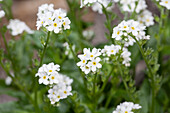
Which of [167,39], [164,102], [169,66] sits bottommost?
[164,102]

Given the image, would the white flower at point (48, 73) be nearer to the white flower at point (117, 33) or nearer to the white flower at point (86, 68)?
the white flower at point (86, 68)

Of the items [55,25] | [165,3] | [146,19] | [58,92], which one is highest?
[146,19]

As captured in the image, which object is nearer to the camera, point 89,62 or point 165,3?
point 89,62

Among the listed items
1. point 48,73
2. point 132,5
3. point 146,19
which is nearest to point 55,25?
point 48,73

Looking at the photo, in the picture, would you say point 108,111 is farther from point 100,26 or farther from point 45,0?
point 45,0

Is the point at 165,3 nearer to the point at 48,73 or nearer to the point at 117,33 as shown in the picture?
the point at 117,33

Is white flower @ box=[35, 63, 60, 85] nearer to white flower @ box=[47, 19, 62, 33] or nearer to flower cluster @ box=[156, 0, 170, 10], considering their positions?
white flower @ box=[47, 19, 62, 33]

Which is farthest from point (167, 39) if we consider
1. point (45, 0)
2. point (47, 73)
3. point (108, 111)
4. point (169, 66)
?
point (45, 0)

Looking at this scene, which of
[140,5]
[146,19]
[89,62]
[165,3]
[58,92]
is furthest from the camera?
[146,19]

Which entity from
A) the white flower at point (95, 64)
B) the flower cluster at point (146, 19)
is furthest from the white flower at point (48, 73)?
the flower cluster at point (146, 19)
